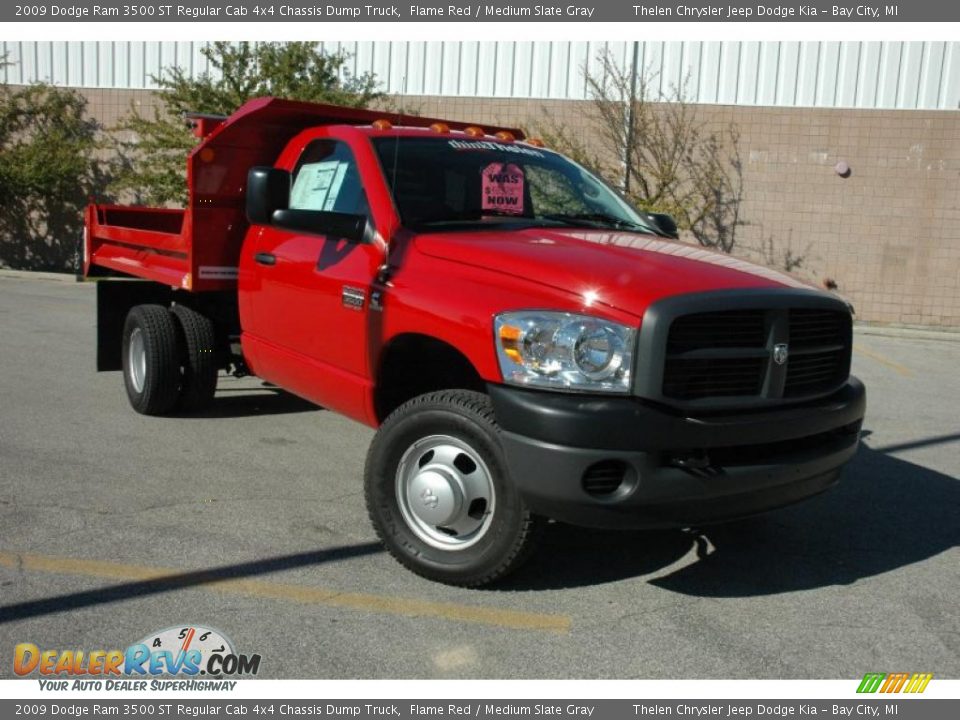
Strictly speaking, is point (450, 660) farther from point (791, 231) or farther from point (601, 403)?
point (791, 231)

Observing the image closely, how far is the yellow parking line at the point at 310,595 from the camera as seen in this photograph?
12.7 ft

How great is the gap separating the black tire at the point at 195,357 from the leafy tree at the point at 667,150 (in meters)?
11.0

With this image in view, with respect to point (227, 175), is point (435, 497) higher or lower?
lower

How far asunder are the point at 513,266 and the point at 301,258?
1734 mm

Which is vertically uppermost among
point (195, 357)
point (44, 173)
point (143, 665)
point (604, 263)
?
point (44, 173)

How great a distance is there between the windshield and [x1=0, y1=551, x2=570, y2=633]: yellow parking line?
1825mm

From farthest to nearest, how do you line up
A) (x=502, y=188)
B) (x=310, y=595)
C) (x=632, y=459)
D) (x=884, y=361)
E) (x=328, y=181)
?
1. (x=884, y=361)
2. (x=328, y=181)
3. (x=502, y=188)
4. (x=310, y=595)
5. (x=632, y=459)

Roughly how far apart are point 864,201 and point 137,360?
13059mm

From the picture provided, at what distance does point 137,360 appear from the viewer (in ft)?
23.7

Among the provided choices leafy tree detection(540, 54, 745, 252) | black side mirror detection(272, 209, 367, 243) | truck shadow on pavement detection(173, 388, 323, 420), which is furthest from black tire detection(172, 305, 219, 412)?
leafy tree detection(540, 54, 745, 252)

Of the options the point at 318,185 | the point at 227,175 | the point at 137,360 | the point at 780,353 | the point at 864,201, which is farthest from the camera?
the point at 864,201

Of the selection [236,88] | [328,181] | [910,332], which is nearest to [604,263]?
[328,181]

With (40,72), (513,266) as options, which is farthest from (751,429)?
(40,72)

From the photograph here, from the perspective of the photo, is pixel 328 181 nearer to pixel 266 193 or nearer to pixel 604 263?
pixel 266 193
